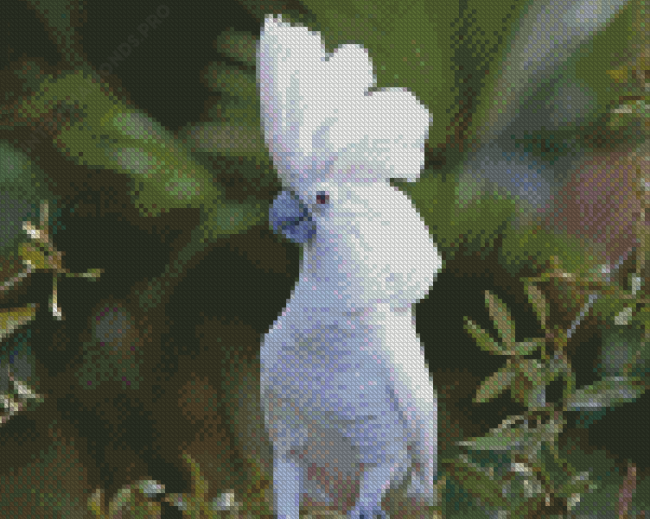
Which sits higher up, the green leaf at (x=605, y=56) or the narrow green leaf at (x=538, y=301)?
the green leaf at (x=605, y=56)

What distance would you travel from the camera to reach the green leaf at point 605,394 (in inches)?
41.0

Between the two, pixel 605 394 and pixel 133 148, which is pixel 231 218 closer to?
pixel 133 148

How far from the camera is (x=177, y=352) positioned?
100 cm

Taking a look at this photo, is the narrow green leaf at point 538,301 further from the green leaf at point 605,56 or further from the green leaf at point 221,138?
the green leaf at point 221,138

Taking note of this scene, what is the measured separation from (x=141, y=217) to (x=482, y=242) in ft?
1.74

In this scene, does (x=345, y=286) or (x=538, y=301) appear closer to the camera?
(x=345, y=286)

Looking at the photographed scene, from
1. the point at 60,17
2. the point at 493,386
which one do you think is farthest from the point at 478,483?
the point at 60,17

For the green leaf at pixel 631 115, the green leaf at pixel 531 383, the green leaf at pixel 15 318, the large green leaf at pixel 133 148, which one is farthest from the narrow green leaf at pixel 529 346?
the green leaf at pixel 15 318

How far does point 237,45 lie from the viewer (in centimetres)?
98

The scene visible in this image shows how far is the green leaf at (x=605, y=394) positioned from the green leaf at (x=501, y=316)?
0.15 m

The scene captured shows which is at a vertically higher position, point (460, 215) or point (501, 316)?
point (460, 215)

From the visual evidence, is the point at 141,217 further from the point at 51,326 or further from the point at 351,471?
the point at 351,471

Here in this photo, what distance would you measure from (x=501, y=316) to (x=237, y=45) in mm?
583

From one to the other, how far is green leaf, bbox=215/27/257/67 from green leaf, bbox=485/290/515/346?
513 millimetres
